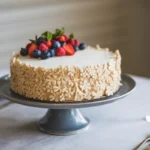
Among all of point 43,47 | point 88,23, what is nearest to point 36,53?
point 43,47

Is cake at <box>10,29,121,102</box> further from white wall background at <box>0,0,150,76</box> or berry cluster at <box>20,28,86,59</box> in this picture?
white wall background at <box>0,0,150,76</box>

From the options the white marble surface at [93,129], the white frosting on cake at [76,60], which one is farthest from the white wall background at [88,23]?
Result: the white frosting on cake at [76,60]

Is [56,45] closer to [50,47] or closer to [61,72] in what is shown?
[50,47]

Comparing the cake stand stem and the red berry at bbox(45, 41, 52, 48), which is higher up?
the red berry at bbox(45, 41, 52, 48)

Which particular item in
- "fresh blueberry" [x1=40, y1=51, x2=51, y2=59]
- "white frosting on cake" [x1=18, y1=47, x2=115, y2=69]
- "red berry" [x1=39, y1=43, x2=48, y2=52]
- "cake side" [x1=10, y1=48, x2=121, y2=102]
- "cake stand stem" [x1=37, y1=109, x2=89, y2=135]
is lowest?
"cake stand stem" [x1=37, y1=109, x2=89, y2=135]

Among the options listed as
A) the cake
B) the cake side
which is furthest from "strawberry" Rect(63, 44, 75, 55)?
the cake side

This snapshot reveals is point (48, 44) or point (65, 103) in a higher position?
point (48, 44)

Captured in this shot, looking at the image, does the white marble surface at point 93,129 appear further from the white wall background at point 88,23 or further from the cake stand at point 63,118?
the white wall background at point 88,23
